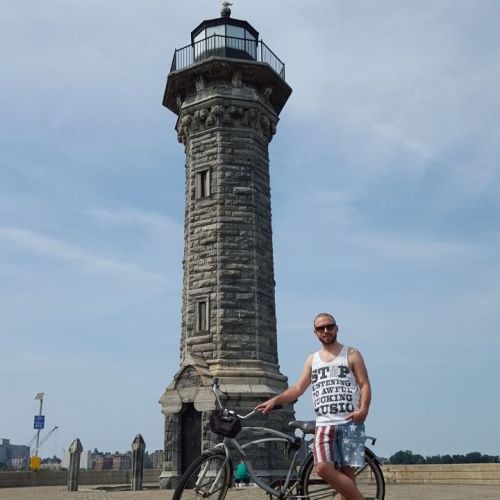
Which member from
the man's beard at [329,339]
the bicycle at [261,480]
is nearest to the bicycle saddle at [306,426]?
the bicycle at [261,480]

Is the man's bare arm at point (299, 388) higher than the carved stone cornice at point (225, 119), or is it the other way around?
the carved stone cornice at point (225, 119)

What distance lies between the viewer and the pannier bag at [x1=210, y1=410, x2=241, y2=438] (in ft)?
16.8

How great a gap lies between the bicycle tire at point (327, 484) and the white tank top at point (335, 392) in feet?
1.75

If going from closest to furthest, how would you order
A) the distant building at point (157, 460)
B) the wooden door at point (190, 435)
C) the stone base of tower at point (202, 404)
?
1. the stone base of tower at point (202, 404)
2. the wooden door at point (190, 435)
3. the distant building at point (157, 460)

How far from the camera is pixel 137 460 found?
19.8 meters

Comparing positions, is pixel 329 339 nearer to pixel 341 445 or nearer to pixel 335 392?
pixel 335 392

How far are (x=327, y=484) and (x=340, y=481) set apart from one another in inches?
24.8

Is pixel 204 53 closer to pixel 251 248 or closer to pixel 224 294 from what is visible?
pixel 251 248

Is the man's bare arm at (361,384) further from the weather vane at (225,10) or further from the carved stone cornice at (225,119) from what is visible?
the weather vane at (225,10)

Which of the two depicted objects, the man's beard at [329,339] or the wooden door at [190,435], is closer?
the man's beard at [329,339]

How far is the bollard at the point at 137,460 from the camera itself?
63.9 ft

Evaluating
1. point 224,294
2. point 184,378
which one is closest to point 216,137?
point 224,294

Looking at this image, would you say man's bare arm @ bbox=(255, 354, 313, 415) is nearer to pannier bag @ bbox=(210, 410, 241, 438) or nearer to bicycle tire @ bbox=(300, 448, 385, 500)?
pannier bag @ bbox=(210, 410, 241, 438)

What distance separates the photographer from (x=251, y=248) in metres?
21.0
